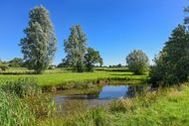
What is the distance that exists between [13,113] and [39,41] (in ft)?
193

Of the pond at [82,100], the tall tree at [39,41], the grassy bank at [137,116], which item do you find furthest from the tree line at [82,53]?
the grassy bank at [137,116]

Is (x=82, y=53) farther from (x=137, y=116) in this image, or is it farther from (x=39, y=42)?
(x=137, y=116)

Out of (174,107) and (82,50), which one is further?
(82,50)

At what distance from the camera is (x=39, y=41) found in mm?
73312

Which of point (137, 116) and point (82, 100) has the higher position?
point (137, 116)

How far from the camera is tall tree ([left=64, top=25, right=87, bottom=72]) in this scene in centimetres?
9269

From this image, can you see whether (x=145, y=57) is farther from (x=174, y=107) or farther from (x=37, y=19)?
(x=174, y=107)

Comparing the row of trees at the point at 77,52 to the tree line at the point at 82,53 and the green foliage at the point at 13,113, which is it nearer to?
the tree line at the point at 82,53

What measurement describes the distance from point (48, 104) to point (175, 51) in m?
29.3

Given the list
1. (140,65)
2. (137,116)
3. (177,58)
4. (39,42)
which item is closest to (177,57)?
(177,58)

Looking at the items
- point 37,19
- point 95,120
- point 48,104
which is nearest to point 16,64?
point 37,19

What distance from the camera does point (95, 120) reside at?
1402 cm

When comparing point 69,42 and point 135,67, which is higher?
point 69,42

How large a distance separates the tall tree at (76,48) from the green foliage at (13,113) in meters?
74.9
